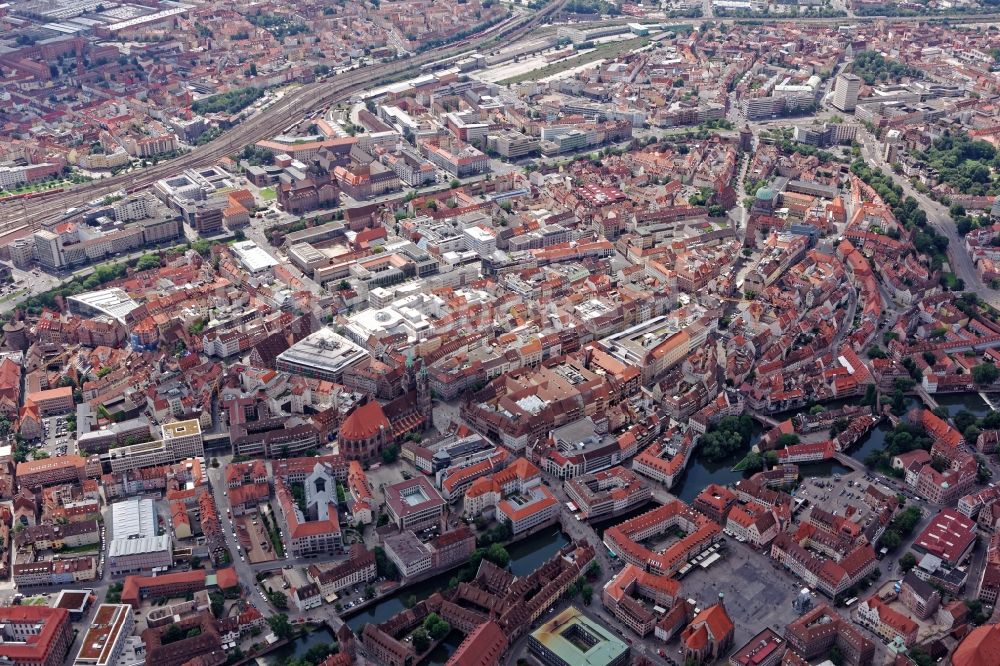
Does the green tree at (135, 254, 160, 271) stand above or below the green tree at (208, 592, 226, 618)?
above

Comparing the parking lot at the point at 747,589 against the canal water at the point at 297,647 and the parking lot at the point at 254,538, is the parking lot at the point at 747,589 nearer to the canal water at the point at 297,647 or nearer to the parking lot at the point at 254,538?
the canal water at the point at 297,647

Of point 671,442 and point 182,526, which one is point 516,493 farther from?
point 182,526

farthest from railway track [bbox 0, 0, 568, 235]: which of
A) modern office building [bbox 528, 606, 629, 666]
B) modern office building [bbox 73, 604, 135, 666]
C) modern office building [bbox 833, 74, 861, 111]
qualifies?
modern office building [bbox 528, 606, 629, 666]

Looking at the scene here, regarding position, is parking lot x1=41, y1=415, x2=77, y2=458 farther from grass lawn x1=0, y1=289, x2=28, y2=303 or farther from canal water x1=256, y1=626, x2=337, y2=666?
canal water x1=256, y1=626, x2=337, y2=666

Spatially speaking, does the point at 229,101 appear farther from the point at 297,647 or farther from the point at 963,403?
the point at 963,403

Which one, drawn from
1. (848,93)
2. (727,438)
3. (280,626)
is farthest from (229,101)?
(280,626)

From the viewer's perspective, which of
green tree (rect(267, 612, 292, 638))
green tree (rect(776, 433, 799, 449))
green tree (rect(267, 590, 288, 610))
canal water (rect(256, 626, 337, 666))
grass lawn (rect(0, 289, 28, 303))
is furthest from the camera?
grass lawn (rect(0, 289, 28, 303))

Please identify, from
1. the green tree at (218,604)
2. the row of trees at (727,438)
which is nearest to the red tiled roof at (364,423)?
the green tree at (218,604)
